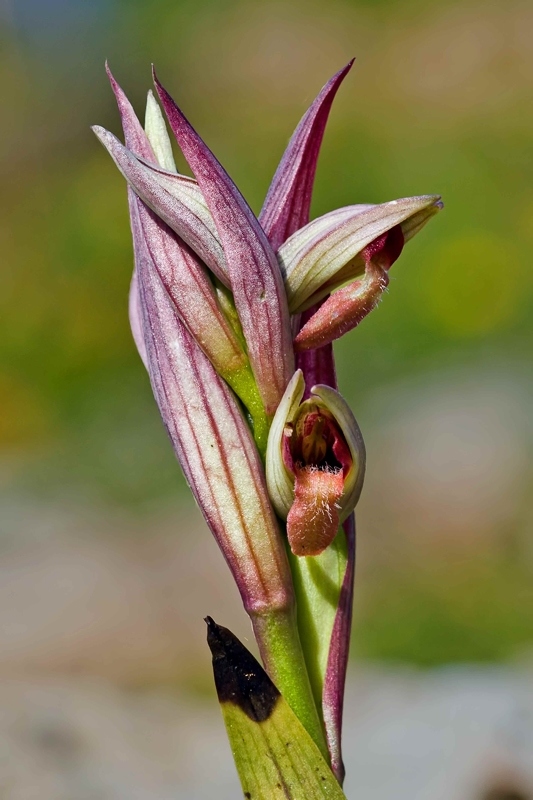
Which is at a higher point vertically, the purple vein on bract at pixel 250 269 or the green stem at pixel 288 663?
the purple vein on bract at pixel 250 269

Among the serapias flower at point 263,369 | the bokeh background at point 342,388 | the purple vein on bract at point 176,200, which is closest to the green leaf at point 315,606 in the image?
the serapias flower at point 263,369

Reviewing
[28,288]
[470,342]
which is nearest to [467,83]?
[470,342]

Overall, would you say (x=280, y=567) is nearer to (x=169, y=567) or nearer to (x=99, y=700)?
(x=99, y=700)

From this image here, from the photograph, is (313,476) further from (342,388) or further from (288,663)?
(342,388)

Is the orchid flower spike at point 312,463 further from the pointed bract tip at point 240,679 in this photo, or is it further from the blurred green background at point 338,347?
the blurred green background at point 338,347

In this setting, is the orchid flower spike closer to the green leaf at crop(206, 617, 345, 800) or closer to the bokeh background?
the green leaf at crop(206, 617, 345, 800)

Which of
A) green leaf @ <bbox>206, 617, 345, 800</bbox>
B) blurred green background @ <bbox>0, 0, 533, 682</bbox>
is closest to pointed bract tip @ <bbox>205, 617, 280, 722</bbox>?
green leaf @ <bbox>206, 617, 345, 800</bbox>
